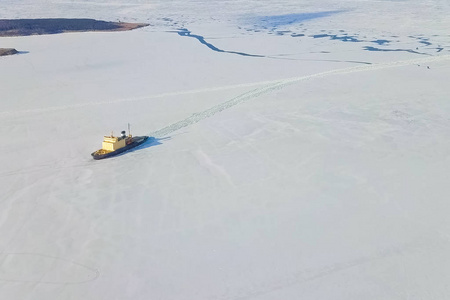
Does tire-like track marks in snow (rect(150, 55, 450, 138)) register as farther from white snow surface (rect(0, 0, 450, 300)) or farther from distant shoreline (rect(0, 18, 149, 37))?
distant shoreline (rect(0, 18, 149, 37))

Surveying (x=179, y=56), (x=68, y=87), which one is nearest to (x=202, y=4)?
(x=179, y=56)

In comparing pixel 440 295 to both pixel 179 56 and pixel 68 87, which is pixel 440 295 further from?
pixel 179 56

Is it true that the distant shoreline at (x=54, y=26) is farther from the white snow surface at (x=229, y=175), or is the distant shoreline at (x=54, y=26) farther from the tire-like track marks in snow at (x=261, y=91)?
the tire-like track marks in snow at (x=261, y=91)

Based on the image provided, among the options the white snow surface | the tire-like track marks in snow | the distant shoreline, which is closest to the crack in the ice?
the white snow surface

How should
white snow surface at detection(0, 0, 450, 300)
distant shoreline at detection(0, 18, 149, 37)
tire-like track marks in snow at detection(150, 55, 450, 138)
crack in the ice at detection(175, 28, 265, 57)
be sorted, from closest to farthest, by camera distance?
white snow surface at detection(0, 0, 450, 300), tire-like track marks in snow at detection(150, 55, 450, 138), crack in the ice at detection(175, 28, 265, 57), distant shoreline at detection(0, 18, 149, 37)

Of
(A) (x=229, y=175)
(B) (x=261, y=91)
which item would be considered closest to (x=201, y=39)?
(B) (x=261, y=91)

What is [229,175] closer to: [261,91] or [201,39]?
[261,91]
